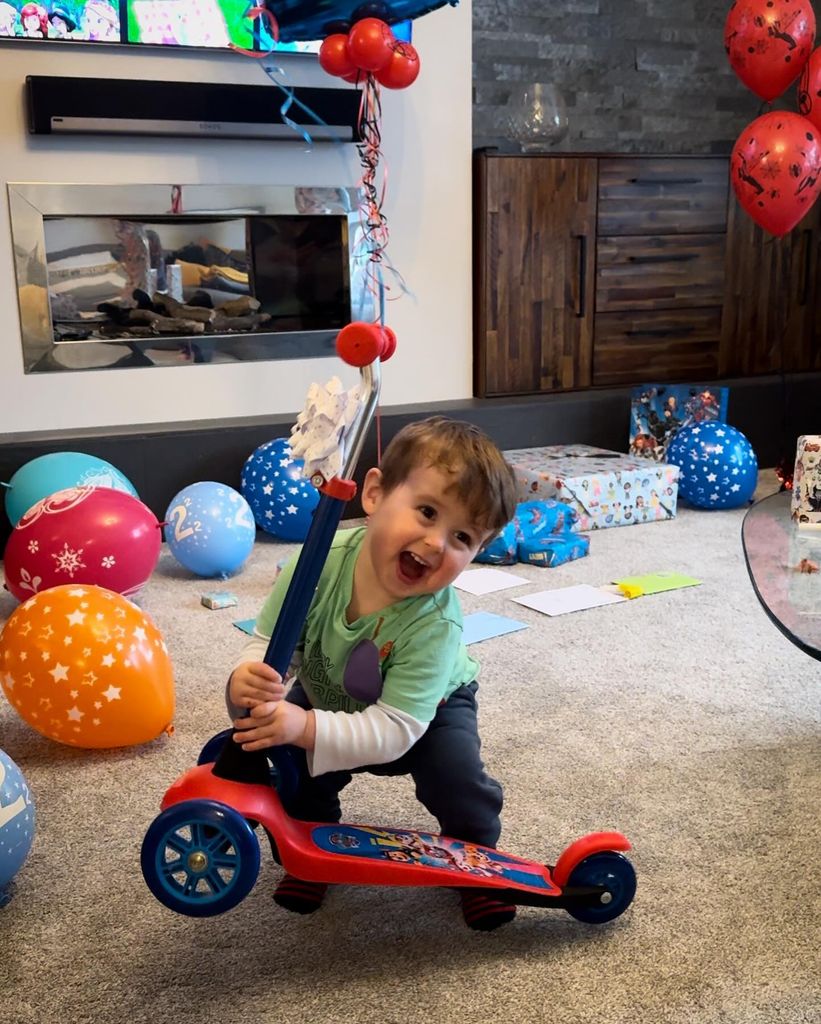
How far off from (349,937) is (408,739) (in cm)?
27

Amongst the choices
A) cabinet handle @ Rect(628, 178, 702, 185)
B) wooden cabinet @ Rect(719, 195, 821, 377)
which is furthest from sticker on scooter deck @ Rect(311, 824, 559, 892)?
wooden cabinet @ Rect(719, 195, 821, 377)

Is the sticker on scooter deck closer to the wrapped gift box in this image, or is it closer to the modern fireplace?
the wrapped gift box

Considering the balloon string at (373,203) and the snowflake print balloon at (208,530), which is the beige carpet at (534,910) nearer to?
the snowflake print balloon at (208,530)

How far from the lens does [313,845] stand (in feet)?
4.07

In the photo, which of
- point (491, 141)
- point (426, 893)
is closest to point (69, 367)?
point (491, 141)

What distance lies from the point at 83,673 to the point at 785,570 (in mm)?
1210

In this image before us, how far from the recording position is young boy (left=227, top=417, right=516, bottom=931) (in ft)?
3.94

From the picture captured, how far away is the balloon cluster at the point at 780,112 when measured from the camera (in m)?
3.15

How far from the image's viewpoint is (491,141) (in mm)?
4047

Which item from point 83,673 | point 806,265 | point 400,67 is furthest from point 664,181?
point 83,673

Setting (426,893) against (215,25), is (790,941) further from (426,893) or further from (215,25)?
(215,25)

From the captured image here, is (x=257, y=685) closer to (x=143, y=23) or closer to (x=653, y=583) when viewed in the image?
(x=653, y=583)

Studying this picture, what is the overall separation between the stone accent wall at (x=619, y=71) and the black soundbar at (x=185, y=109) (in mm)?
828

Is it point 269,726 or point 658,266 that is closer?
point 269,726
